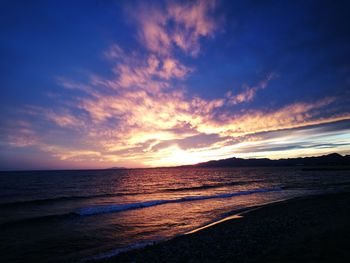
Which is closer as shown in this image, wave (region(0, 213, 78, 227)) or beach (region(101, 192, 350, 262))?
beach (region(101, 192, 350, 262))

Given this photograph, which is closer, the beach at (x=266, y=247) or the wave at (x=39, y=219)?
the beach at (x=266, y=247)

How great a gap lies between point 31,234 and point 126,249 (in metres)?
8.87

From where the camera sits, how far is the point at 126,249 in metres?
12.4

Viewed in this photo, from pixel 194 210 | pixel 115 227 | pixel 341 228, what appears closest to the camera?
pixel 341 228

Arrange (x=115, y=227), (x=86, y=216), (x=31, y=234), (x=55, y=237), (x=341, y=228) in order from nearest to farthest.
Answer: (x=341, y=228)
(x=55, y=237)
(x=31, y=234)
(x=115, y=227)
(x=86, y=216)

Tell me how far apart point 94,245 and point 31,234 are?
6.43 meters

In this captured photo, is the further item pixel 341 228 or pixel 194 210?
pixel 194 210

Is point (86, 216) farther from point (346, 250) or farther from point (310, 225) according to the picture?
point (346, 250)

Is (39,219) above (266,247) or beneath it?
beneath

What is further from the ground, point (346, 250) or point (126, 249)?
point (346, 250)

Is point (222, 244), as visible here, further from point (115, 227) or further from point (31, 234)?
point (31, 234)

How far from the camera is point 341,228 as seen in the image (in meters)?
11.7

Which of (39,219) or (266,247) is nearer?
(266,247)

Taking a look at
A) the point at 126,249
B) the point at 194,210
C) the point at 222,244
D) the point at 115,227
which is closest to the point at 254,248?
the point at 222,244
